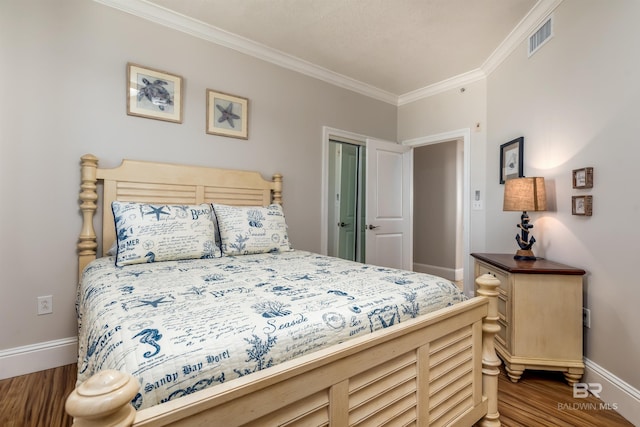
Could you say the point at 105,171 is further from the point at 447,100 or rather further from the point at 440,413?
the point at 447,100

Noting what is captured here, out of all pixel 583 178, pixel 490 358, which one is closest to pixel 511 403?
pixel 490 358

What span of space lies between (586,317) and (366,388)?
1.79 meters

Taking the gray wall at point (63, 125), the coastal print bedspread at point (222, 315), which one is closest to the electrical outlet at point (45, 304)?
the gray wall at point (63, 125)

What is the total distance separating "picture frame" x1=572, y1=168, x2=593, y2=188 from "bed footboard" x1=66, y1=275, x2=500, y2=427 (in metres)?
1.03

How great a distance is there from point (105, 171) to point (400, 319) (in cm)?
222

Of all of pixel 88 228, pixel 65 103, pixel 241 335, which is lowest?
pixel 241 335

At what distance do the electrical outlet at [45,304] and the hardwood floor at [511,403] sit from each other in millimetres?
389

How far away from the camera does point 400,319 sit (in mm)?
1206

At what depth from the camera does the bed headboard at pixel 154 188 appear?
214cm

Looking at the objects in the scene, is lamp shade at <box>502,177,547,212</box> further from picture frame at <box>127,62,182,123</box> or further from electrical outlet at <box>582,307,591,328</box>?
picture frame at <box>127,62,182,123</box>

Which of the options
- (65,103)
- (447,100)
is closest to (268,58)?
(65,103)

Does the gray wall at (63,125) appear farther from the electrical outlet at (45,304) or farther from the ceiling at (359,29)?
the ceiling at (359,29)

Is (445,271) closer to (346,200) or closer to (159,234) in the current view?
(346,200)

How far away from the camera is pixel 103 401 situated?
521 mm
